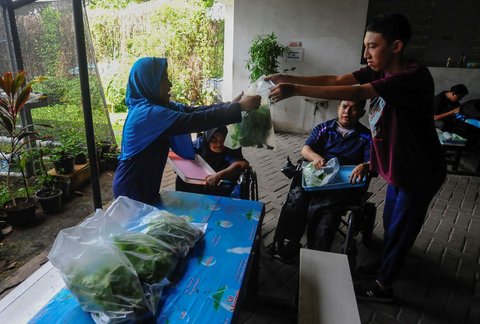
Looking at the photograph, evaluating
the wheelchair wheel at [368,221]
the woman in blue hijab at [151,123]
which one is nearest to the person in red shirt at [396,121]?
the woman in blue hijab at [151,123]

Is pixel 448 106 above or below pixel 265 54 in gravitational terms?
below

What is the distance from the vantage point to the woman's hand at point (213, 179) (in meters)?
2.40

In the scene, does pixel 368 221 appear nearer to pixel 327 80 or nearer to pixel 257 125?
pixel 327 80

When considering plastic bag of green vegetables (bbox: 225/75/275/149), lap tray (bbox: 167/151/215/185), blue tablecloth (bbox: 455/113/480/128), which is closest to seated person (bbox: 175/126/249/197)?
lap tray (bbox: 167/151/215/185)

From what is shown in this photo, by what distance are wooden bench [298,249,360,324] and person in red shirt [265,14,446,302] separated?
23.2 inches

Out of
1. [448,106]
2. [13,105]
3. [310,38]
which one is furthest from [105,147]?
[448,106]

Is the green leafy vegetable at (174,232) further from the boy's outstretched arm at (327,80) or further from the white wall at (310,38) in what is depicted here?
the white wall at (310,38)

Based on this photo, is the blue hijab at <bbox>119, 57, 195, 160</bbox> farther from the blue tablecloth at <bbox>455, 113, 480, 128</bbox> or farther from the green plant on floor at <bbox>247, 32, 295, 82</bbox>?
the blue tablecloth at <bbox>455, 113, 480, 128</bbox>

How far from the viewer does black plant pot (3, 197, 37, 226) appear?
3.01 m

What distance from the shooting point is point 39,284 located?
4.15ft

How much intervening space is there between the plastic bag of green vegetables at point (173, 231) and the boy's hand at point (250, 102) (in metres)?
0.78

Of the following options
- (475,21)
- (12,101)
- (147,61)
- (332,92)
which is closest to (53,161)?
(12,101)

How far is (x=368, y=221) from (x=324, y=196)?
0.63m

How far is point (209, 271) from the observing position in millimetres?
1305
